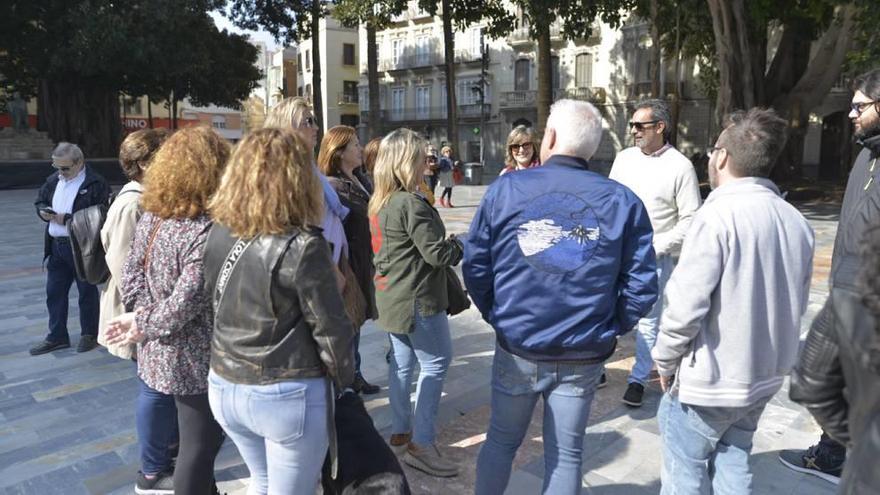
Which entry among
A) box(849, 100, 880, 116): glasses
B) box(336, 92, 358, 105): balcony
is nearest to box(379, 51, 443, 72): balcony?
box(336, 92, 358, 105): balcony

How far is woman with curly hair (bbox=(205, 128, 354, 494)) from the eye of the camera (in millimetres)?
2012

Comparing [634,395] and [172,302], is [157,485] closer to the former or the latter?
[172,302]

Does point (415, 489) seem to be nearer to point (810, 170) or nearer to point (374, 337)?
point (374, 337)

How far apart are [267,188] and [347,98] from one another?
52542 mm

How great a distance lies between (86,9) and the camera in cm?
2006

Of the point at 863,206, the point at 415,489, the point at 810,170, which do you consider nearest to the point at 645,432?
the point at 415,489

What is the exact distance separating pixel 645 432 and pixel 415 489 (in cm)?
146

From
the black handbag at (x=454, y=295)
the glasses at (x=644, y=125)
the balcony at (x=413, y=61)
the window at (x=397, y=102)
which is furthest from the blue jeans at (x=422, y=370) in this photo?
the window at (x=397, y=102)

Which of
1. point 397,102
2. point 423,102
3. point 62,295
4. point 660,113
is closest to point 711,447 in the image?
point 660,113

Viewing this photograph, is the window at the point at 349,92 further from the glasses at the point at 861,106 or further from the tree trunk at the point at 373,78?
the glasses at the point at 861,106

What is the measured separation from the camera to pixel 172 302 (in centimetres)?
237

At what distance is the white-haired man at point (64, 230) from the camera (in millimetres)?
5133

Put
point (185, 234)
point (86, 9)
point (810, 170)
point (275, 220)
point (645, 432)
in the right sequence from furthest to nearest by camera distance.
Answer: point (810, 170) < point (86, 9) < point (645, 432) < point (185, 234) < point (275, 220)

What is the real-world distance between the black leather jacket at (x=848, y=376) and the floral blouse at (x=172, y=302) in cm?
192
